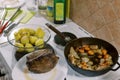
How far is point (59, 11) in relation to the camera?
118 centimetres

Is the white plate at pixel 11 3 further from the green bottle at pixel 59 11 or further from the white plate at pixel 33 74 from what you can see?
the white plate at pixel 33 74

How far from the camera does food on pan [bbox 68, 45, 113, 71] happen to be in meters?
0.89

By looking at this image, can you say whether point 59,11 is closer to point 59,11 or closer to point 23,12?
point 59,11

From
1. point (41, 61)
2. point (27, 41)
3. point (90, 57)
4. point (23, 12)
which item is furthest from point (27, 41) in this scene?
point (23, 12)

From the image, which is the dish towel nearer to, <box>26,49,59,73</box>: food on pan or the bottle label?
the bottle label

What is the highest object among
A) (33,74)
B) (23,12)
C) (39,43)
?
(23,12)

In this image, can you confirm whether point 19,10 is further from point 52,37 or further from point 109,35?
point 109,35

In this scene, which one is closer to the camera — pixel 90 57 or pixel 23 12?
pixel 90 57

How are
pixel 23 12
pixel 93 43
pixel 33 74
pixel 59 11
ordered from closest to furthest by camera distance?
pixel 33 74 → pixel 93 43 → pixel 59 11 → pixel 23 12

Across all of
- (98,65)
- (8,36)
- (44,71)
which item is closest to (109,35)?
(98,65)

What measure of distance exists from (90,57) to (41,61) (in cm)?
20

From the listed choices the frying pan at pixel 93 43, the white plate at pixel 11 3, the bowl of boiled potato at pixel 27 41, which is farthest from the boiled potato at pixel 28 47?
the white plate at pixel 11 3

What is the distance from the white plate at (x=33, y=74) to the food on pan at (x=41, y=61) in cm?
2

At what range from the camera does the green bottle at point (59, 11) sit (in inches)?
45.4
